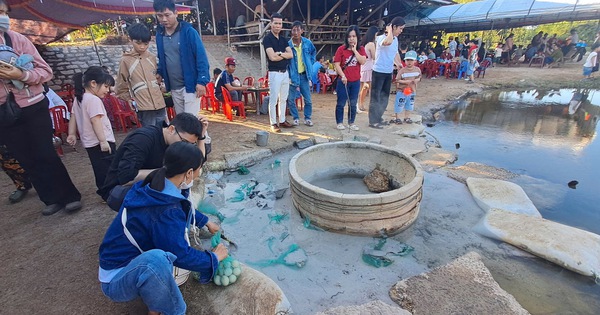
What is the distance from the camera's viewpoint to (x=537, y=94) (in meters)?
10.9

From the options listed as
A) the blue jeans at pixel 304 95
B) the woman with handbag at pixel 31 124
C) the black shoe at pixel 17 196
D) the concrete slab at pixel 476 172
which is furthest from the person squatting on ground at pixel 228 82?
the concrete slab at pixel 476 172

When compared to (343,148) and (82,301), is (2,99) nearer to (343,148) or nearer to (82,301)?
(82,301)

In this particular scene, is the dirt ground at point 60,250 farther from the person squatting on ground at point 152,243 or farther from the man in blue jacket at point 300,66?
the man in blue jacket at point 300,66

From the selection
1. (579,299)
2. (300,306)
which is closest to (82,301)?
(300,306)

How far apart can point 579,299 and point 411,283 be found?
4.39 feet

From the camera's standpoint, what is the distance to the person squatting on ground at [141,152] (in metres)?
2.21

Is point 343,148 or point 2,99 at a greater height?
point 2,99

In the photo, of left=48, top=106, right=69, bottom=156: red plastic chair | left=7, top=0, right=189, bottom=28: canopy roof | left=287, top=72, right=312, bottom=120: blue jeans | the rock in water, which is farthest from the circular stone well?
left=7, top=0, right=189, bottom=28: canopy roof

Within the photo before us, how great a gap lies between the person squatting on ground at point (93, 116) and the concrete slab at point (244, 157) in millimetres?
1749

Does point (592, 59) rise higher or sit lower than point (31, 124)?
higher

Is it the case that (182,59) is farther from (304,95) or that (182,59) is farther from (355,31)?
(355,31)

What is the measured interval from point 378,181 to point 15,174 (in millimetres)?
4360

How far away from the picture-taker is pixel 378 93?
19.5 feet

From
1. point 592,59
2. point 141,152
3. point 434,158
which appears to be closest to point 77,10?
point 141,152
